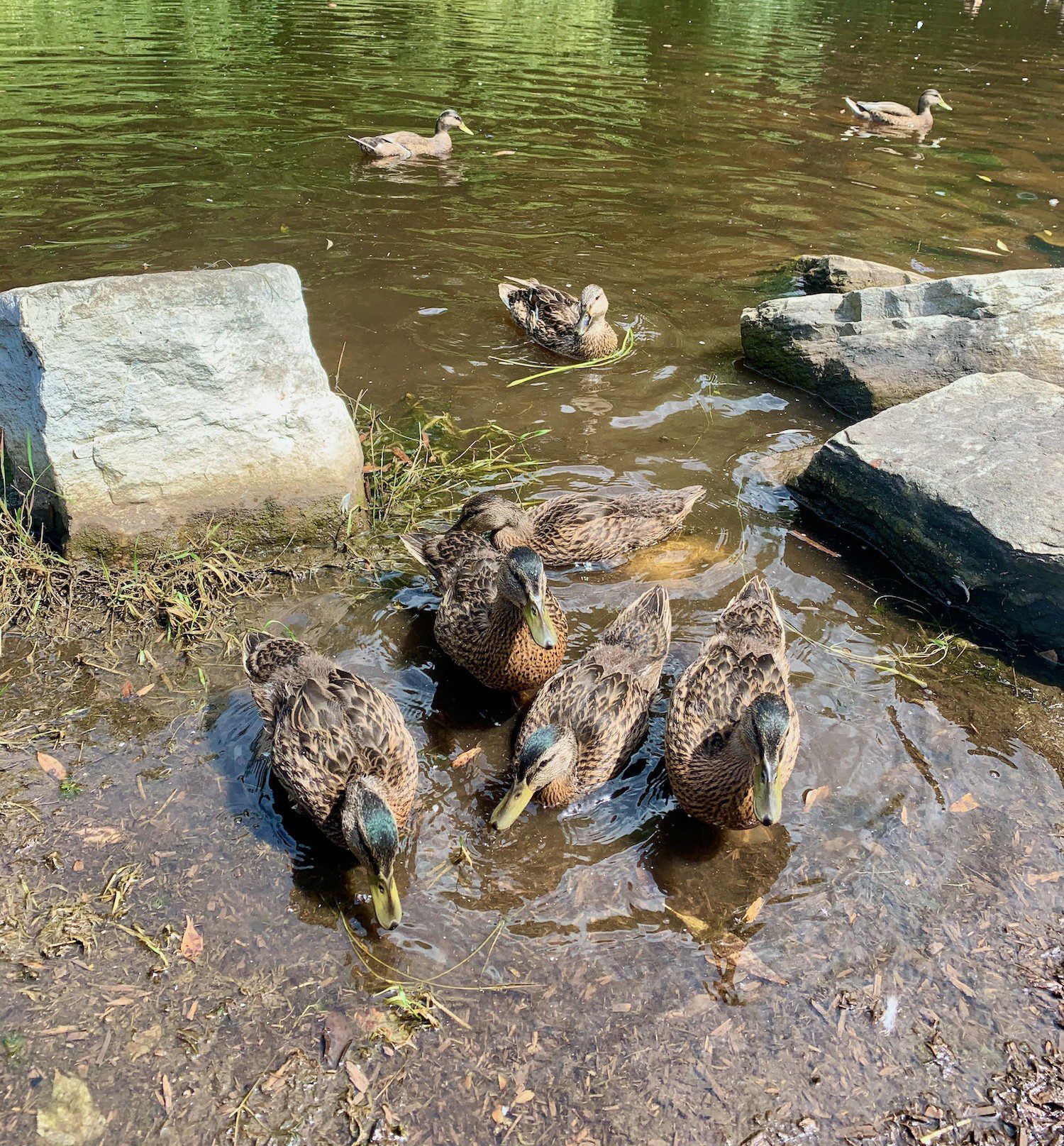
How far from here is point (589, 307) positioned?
7.41 meters

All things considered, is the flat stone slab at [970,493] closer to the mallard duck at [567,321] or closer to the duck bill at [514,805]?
the mallard duck at [567,321]

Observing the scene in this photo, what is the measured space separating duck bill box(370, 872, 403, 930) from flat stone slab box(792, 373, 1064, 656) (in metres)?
3.45

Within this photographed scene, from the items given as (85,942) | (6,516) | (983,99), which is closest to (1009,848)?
(85,942)

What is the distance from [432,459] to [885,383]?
334 centimetres

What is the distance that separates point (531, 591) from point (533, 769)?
0.82m

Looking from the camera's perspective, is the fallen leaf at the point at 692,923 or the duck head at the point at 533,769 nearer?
the fallen leaf at the point at 692,923

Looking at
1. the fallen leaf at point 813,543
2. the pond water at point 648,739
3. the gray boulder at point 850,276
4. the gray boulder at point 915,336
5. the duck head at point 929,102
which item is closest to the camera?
the pond water at point 648,739

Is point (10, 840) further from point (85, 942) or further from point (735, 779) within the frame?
point (735, 779)

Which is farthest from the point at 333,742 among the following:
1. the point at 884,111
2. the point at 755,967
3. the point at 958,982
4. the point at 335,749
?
the point at 884,111

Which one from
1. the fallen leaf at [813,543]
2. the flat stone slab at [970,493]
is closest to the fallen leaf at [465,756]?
the fallen leaf at [813,543]

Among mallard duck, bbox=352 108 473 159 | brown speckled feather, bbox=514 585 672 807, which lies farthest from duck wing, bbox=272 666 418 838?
mallard duck, bbox=352 108 473 159

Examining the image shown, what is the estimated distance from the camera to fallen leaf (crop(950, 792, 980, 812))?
13.1ft

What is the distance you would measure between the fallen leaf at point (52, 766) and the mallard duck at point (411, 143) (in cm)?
997

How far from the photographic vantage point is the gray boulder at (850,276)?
8.35 m
